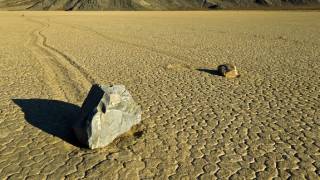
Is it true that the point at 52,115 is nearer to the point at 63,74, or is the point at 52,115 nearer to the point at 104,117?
the point at 104,117

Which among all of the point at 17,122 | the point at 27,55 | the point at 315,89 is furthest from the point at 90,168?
the point at 27,55

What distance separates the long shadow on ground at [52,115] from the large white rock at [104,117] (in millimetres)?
293

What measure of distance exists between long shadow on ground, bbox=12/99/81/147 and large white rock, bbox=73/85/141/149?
0.96 feet

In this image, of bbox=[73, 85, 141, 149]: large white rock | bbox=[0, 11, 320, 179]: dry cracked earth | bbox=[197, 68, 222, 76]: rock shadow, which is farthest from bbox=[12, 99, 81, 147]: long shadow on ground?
bbox=[197, 68, 222, 76]: rock shadow

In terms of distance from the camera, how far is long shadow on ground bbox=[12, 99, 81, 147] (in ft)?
19.7

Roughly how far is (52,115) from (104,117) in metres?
1.72

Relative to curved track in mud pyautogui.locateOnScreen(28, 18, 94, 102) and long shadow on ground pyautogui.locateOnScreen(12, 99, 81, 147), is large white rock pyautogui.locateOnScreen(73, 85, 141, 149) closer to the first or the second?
long shadow on ground pyautogui.locateOnScreen(12, 99, 81, 147)

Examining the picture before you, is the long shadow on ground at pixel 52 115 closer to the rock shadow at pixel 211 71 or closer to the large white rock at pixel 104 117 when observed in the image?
the large white rock at pixel 104 117

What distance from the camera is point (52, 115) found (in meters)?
6.77

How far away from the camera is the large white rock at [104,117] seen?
5371mm

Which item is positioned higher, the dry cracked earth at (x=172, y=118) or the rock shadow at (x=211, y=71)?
the dry cracked earth at (x=172, y=118)

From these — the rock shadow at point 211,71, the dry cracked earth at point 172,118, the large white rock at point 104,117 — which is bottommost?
the rock shadow at point 211,71

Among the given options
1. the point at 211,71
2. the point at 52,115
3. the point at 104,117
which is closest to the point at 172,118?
the point at 104,117

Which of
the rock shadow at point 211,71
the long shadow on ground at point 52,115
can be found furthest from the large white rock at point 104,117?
the rock shadow at point 211,71
